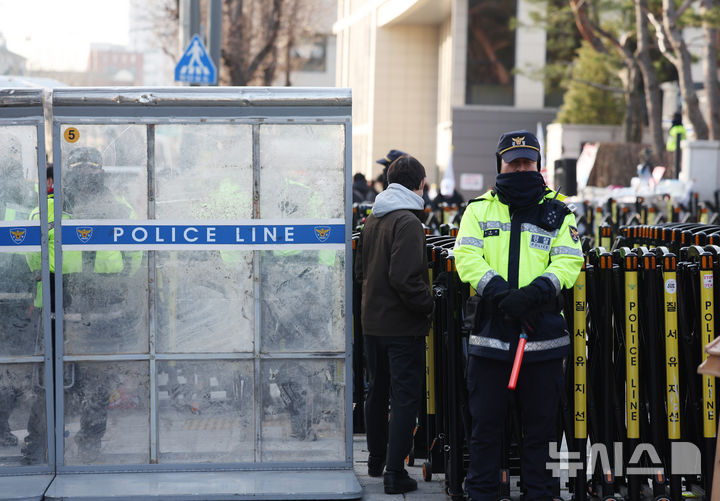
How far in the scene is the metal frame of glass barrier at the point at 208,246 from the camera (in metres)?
5.97

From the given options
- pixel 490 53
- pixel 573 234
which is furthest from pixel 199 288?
pixel 490 53

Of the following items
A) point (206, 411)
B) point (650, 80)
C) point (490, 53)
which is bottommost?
point (206, 411)

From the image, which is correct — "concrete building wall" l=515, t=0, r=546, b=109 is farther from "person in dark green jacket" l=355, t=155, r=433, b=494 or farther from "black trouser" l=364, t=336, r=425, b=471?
"black trouser" l=364, t=336, r=425, b=471

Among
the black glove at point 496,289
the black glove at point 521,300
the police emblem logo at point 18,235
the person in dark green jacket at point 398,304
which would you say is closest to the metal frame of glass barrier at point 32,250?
the police emblem logo at point 18,235

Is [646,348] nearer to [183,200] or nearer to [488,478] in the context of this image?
[488,478]

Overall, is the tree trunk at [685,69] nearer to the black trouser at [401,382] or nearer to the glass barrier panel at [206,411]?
the black trouser at [401,382]

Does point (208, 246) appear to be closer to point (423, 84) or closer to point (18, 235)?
point (18, 235)

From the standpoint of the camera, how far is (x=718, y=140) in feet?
86.9

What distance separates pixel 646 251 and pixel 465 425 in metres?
1.36

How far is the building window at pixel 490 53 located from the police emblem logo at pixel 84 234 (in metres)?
37.9

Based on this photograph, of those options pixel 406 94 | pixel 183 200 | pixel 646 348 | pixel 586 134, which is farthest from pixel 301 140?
pixel 406 94

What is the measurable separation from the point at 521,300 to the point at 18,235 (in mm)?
2896

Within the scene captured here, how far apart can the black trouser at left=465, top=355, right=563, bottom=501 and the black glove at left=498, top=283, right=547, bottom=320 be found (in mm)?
339

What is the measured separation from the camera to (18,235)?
239 inches
